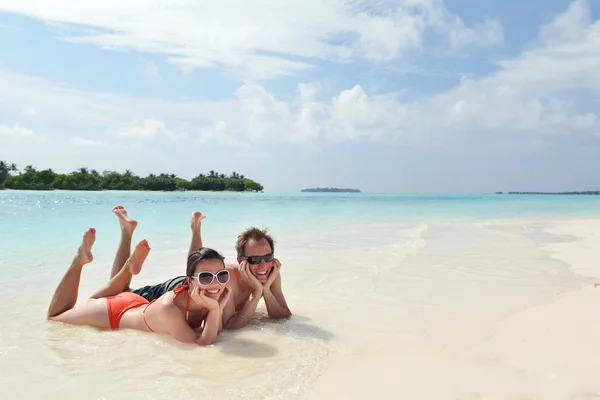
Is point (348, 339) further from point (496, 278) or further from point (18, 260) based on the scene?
point (18, 260)

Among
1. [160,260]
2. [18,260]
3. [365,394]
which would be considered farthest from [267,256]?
[18,260]

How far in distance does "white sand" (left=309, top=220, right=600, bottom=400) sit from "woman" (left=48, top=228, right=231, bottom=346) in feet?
3.80

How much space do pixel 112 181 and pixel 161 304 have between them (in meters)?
129

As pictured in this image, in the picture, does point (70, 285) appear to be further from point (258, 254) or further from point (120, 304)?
point (258, 254)

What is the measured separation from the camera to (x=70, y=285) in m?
4.88

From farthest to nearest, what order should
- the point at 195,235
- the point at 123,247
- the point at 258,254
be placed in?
the point at 195,235 → the point at 123,247 → the point at 258,254

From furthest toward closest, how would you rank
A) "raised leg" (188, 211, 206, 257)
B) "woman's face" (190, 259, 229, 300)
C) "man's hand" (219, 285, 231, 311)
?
1. "raised leg" (188, 211, 206, 257)
2. "man's hand" (219, 285, 231, 311)
3. "woman's face" (190, 259, 229, 300)

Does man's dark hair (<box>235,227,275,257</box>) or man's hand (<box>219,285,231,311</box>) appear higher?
man's dark hair (<box>235,227,275,257</box>)

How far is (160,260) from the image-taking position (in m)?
9.55

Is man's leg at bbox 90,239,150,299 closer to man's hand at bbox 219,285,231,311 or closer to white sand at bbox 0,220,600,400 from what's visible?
white sand at bbox 0,220,600,400

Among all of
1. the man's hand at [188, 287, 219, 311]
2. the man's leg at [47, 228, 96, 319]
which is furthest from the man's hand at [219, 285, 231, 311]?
the man's leg at [47, 228, 96, 319]

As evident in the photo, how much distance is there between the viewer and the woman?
399cm

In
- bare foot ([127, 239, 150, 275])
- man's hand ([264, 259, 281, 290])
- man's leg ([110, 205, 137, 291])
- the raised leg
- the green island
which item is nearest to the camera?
man's hand ([264, 259, 281, 290])

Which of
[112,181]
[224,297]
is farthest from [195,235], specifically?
[112,181]
